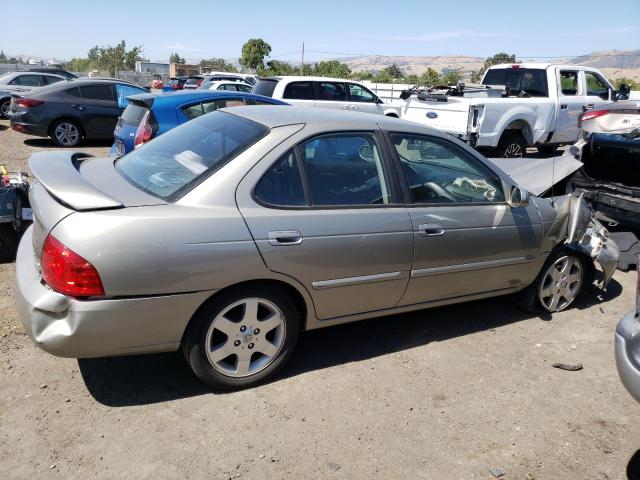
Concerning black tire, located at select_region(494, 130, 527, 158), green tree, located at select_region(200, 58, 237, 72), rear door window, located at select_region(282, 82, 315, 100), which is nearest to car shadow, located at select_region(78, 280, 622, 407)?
black tire, located at select_region(494, 130, 527, 158)

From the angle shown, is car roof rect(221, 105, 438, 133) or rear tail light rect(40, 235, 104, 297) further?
car roof rect(221, 105, 438, 133)

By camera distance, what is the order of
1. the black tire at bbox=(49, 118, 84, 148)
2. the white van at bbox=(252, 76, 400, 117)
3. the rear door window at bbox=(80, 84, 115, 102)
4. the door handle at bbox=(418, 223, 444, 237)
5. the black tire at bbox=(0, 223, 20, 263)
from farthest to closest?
1. the rear door window at bbox=(80, 84, 115, 102)
2. the black tire at bbox=(49, 118, 84, 148)
3. the white van at bbox=(252, 76, 400, 117)
4. the black tire at bbox=(0, 223, 20, 263)
5. the door handle at bbox=(418, 223, 444, 237)

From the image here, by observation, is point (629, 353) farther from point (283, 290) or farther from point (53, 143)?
point (53, 143)

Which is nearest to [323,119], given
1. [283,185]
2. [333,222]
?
[283,185]

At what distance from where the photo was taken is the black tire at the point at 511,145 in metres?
10.0

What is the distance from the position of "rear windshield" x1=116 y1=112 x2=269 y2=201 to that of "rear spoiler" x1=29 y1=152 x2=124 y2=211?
0.96 feet

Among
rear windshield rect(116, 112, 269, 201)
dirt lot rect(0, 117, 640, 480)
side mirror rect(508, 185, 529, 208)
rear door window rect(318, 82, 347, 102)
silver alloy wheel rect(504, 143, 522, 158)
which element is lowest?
dirt lot rect(0, 117, 640, 480)

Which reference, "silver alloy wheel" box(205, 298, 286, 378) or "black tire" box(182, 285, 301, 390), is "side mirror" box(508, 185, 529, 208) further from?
"silver alloy wheel" box(205, 298, 286, 378)

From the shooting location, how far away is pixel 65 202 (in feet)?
9.03

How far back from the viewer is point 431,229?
3555mm

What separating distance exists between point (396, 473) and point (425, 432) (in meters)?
0.40

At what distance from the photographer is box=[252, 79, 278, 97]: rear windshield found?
1149cm

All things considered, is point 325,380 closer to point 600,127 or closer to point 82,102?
point 600,127

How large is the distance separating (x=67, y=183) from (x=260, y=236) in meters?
1.13
